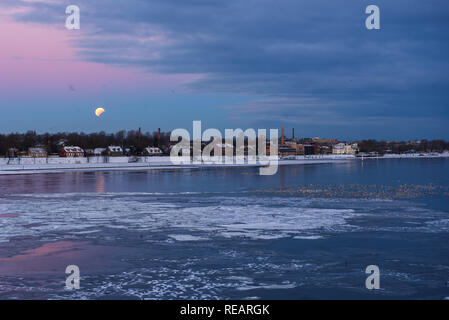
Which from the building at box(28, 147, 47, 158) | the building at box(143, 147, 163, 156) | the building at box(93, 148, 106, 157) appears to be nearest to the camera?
the building at box(28, 147, 47, 158)

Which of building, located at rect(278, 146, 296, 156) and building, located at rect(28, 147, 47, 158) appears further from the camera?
building, located at rect(278, 146, 296, 156)

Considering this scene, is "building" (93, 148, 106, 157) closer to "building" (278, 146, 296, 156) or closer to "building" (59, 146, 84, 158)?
"building" (59, 146, 84, 158)

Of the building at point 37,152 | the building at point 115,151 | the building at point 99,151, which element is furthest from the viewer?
the building at point 99,151

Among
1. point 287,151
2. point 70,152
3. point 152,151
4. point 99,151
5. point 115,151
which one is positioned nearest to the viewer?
point 70,152

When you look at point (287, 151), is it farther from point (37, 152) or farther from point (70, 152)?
point (37, 152)

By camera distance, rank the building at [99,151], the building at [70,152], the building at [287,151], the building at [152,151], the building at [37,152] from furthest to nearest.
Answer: the building at [287,151] < the building at [152,151] < the building at [99,151] < the building at [37,152] < the building at [70,152]

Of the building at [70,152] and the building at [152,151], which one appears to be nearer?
the building at [70,152]

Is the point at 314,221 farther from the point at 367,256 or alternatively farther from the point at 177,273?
the point at 177,273

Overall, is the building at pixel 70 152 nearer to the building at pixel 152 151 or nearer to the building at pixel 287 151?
the building at pixel 152 151

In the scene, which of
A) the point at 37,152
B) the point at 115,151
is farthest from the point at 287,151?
the point at 37,152

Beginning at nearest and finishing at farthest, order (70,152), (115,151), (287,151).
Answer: (70,152), (115,151), (287,151)

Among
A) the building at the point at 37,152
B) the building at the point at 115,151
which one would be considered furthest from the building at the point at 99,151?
the building at the point at 37,152

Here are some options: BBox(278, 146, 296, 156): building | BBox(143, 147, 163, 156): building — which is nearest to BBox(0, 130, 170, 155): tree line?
BBox(143, 147, 163, 156): building

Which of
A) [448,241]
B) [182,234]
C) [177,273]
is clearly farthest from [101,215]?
[448,241]
